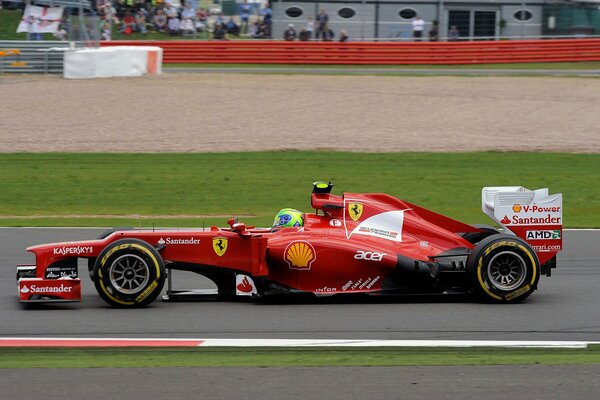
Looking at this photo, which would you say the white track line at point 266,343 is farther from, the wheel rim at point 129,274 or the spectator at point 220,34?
the spectator at point 220,34

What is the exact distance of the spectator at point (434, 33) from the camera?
35125mm

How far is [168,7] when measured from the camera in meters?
35.4

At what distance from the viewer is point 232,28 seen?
117 feet

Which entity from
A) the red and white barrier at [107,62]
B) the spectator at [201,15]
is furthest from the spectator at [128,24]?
the red and white barrier at [107,62]

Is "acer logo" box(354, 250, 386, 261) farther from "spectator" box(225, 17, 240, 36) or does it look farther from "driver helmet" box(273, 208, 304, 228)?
"spectator" box(225, 17, 240, 36)

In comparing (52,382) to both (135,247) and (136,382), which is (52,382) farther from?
(135,247)

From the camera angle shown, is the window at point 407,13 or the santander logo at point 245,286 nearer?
the santander logo at point 245,286

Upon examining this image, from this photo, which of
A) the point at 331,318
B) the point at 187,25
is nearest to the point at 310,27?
the point at 187,25

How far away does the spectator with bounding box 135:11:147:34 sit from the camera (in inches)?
1358

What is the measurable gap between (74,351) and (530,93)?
74.9ft

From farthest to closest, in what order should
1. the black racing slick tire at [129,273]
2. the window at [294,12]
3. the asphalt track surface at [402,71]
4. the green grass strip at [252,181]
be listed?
the window at [294,12], the asphalt track surface at [402,71], the green grass strip at [252,181], the black racing slick tire at [129,273]

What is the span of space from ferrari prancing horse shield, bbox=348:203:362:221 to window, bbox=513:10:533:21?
27650 mm

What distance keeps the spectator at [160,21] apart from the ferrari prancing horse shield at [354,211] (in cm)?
2728

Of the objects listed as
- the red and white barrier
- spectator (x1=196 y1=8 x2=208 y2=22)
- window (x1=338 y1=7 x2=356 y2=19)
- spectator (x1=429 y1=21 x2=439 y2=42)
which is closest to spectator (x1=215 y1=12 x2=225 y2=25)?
spectator (x1=196 y1=8 x2=208 y2=22)
